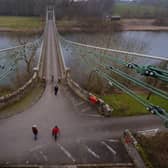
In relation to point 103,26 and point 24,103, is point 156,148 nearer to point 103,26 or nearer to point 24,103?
point 24,103

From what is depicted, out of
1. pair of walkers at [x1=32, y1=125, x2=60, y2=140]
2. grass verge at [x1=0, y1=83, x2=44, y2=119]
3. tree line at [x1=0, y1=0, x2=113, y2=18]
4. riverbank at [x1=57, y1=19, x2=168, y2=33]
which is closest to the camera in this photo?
pair of walkers at [x1=32, y1=125, x2=60, y2=140]

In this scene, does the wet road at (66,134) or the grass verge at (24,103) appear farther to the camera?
the grass verge at (24,103)

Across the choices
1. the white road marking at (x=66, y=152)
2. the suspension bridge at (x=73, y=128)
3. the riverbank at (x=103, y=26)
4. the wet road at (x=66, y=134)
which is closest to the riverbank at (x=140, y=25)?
the riverbank at (x=103, y=26)

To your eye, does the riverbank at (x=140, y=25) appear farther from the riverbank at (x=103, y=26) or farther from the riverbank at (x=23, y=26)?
the riverbank at (x=23, y=26)

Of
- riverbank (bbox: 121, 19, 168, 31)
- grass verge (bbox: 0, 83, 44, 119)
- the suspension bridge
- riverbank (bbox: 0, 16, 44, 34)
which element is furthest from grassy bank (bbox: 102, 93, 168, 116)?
riverbank (bbox: 121, 19, 168, 31)

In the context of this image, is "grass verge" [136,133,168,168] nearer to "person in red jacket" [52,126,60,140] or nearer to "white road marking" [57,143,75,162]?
"white road marking" [57,143,75,162]

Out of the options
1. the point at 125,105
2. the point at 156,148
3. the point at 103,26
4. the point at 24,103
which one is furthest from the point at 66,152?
the point at 103,26
